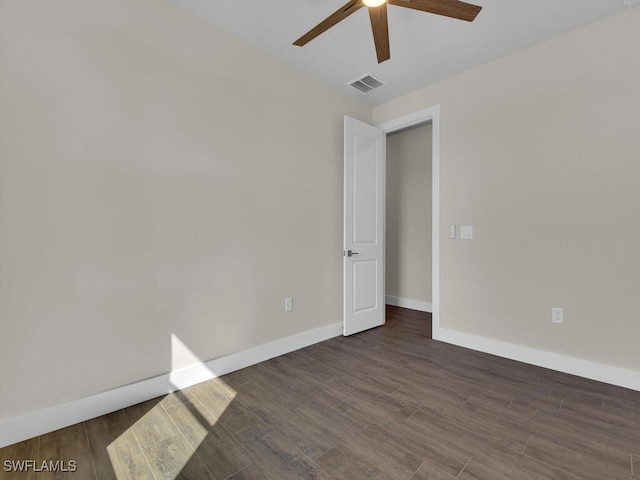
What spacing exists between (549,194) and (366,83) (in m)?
Result: 2.08

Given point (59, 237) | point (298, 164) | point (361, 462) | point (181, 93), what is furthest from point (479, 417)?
point (181, 93)

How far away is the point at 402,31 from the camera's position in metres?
2.44

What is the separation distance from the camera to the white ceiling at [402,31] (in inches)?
Result: 85.9

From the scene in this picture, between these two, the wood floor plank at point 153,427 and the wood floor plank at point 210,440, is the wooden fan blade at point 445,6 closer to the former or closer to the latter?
the wood floor plank at point 210,440

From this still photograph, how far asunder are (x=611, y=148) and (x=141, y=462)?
370 cm

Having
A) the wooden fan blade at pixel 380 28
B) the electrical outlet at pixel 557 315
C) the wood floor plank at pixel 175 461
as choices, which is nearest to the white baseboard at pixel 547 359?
the electrical outlet at pixel 557 315

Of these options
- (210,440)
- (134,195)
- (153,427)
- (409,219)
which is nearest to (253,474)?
(210,440)

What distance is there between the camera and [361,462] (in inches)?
58.5

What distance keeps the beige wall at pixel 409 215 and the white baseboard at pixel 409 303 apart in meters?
0.05

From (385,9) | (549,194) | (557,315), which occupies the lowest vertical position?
(557,315)

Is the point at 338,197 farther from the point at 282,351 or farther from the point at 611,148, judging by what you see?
the point at 611,148

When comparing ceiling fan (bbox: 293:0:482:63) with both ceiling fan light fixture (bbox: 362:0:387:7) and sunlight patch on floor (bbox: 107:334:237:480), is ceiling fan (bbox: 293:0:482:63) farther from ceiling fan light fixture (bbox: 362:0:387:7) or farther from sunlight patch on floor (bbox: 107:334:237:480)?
sunlight patch on floor (bbox: 107:334:237:480)

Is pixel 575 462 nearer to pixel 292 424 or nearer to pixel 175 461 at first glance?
pixel 292 424

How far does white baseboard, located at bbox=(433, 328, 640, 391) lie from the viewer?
2240 mm
